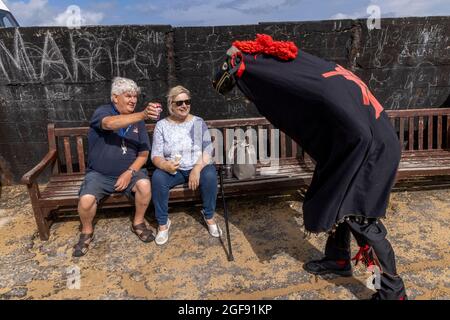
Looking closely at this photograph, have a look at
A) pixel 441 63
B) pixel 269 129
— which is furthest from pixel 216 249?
pixel 441 63

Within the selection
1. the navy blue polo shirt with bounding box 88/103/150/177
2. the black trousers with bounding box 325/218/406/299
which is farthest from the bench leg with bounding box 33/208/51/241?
the black trousers with bounding box 325/218/406/299

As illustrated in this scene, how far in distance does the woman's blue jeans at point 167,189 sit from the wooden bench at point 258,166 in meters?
0.14

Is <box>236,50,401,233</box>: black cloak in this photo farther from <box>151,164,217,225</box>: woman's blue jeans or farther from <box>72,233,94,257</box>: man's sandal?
<box>72,233,94,257</box>: man's sandal

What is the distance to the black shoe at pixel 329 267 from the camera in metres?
2.81

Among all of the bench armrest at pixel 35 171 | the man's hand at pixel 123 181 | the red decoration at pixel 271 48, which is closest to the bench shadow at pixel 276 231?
the man's hand at pixel 123 181

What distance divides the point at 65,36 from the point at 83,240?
2.30m

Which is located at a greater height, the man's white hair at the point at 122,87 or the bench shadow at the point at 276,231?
the man's white hair at the point at 122,87

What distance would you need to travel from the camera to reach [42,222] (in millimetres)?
3404

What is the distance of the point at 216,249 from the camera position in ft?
10.7

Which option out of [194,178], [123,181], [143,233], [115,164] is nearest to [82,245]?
[143,233]

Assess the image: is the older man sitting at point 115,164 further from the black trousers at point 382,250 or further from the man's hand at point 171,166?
the black trousers at point 382,250

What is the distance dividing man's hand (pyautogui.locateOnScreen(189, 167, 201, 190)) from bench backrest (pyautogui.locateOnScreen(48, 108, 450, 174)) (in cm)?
64

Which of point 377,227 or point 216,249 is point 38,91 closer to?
point 216,249

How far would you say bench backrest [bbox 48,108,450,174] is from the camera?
4.02m
